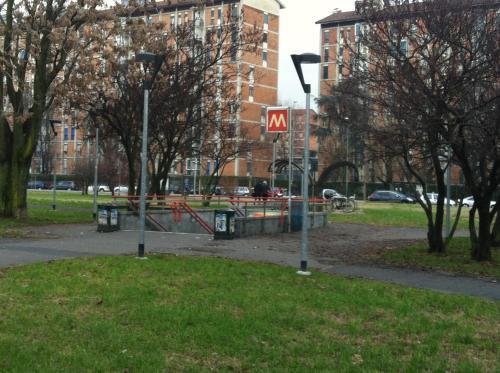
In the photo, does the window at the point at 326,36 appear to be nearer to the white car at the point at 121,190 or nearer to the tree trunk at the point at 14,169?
the white car at the point at 121,190

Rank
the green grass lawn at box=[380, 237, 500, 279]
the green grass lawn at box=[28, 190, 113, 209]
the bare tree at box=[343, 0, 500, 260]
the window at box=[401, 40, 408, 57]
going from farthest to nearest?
the green grass lawn at box=[28, 190, 113, 209]
the window at box=[401, 40, 408, 57]
the green grass lawn at box=[380, 237, 500, 279]
the bare tree at box=[343, 0, 500, 260]

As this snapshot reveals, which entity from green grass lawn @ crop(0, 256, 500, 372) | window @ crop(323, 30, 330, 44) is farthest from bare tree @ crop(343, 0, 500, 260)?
window @ crop(323, 30, 330, 44)

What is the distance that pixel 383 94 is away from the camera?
13336 mm

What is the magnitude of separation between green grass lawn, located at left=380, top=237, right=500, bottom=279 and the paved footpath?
838 mm

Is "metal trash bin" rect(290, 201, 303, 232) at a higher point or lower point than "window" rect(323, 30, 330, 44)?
lower

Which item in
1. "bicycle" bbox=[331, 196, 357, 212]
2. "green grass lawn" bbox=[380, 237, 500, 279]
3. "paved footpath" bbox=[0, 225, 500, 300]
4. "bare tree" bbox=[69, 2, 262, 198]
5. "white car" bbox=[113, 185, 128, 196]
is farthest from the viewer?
"white car" bbox=[113, 185, 128, 196]

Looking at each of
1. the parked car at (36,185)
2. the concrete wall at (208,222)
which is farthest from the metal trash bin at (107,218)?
the parked car at (36,185)

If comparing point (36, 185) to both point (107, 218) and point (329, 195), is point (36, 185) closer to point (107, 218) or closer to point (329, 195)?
point (329, 195)

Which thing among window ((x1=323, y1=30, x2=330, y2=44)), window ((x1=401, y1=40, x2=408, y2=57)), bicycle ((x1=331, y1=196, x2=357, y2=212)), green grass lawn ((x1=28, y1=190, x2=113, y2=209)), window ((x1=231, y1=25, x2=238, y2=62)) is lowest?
green grass lawn ((x1=28, y1=190, x2=113, y2=209))

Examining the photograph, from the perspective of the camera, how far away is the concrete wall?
19.2m

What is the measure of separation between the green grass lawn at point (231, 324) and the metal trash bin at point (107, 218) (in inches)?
334

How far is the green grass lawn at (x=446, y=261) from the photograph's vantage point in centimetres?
1180

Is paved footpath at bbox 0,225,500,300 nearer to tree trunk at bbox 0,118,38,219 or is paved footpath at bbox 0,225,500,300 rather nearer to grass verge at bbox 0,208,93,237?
grass verge at bbox 0,208,93,237

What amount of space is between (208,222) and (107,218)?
6.23 meters
